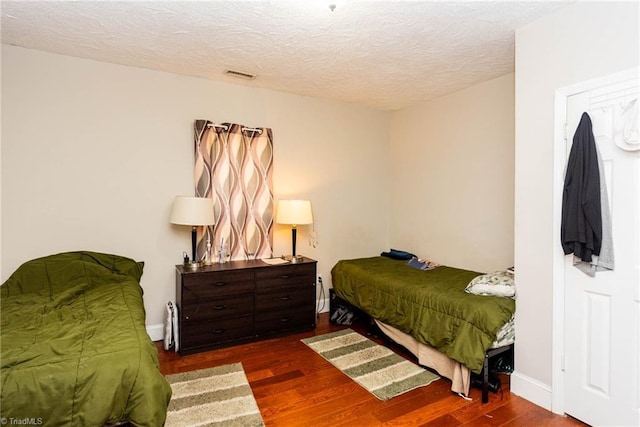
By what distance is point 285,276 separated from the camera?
3.43 m

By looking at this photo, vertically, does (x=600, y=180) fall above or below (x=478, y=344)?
above

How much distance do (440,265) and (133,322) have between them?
300cm

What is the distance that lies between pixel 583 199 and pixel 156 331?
350cm

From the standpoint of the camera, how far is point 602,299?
199cm

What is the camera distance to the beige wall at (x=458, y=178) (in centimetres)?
325

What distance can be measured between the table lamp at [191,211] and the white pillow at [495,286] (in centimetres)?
228

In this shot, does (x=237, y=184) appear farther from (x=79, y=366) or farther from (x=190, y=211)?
(x=79, y=366)

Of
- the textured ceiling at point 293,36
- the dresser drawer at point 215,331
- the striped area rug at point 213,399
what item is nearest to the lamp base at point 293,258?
the dresser drawer at point 215,331

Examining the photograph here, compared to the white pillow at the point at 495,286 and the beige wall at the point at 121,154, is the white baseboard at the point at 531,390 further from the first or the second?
the beige wall at the point at 121,154

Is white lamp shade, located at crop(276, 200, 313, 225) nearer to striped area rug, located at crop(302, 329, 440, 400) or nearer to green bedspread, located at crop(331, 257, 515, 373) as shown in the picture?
green bedspread, located at crop(331, 257, 515, 373)

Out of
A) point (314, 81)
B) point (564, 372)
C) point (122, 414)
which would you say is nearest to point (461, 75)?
point (314, 81)

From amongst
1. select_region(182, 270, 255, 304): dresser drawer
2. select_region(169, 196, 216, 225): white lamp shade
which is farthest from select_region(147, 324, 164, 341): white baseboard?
select_region(169, 196, 216, 225): white lamp shade

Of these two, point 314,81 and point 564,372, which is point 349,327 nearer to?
point 564,372

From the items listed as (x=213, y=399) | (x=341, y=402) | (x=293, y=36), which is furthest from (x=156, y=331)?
(x=293, y=36)
